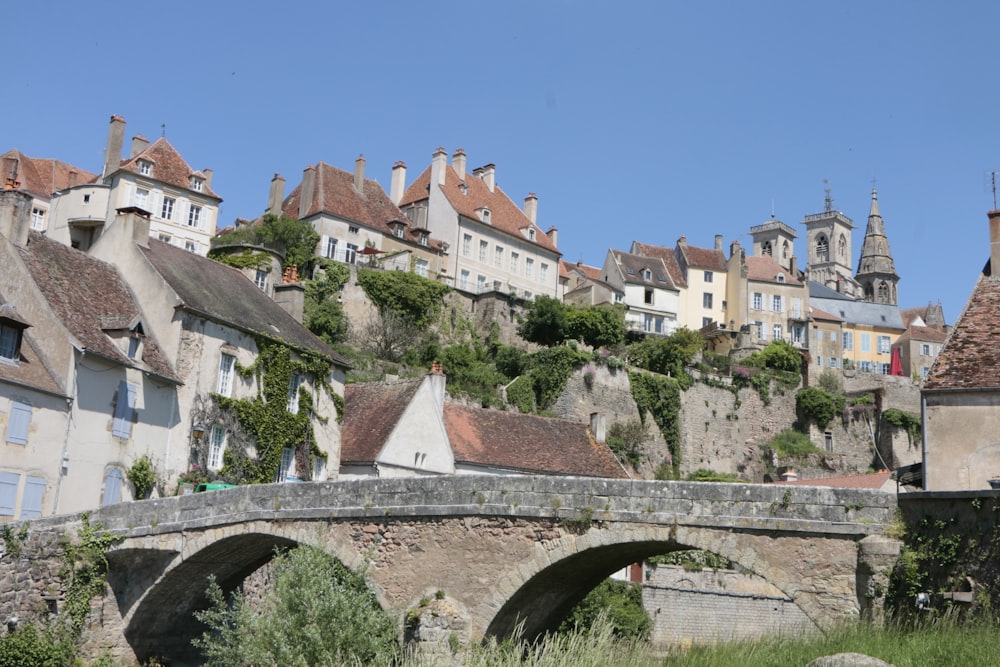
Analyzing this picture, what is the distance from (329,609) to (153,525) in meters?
6.36

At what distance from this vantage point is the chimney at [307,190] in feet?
179

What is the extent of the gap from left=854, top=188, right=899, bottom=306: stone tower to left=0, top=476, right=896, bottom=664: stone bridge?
3879 inches

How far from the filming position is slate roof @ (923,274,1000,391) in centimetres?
2066

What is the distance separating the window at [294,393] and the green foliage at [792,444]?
32.5 m

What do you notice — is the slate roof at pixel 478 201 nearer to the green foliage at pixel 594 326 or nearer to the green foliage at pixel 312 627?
the green foliage at pixel 594 326

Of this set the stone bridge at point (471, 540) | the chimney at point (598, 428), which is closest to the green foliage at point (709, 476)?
the chimney at point (598, 428)

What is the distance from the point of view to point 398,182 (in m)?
63.4

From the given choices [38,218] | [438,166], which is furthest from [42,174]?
[438,166]

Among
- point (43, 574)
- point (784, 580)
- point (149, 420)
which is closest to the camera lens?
point (784, 580)

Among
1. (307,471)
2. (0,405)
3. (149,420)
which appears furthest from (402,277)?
(0,405)

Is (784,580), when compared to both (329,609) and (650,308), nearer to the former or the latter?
(329,609)

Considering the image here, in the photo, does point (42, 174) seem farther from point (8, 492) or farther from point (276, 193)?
point (8, 492)

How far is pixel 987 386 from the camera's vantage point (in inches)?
803

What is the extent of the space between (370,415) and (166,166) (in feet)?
76.7
